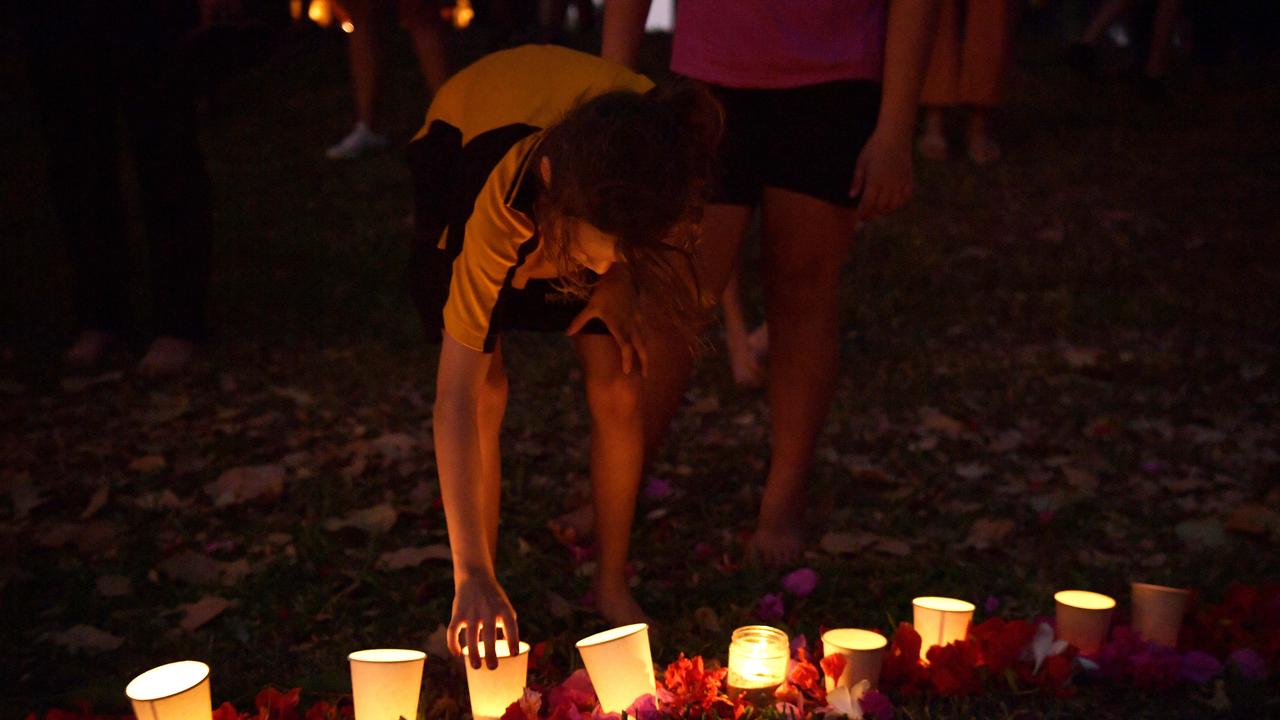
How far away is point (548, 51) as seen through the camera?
2.30 m

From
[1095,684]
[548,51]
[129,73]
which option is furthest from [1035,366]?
[129,73]

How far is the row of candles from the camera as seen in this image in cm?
186

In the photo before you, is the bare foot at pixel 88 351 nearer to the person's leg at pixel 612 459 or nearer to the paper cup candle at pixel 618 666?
the person's leg at pixel 612 459

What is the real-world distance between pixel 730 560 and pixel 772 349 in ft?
1.71

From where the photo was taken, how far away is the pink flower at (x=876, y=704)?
1.99 metres

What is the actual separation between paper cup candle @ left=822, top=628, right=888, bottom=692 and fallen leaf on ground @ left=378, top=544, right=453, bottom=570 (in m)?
1.12

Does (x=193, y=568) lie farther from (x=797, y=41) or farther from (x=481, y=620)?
(x=797, y=41)

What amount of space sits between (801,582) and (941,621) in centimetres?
52

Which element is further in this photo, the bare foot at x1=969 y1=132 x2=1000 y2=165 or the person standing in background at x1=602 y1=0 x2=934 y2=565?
the bare foot at x1=969 y1=132 x2=1000 y2=165

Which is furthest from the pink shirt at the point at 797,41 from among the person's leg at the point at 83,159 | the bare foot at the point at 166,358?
the bare foot at the point at 166,358

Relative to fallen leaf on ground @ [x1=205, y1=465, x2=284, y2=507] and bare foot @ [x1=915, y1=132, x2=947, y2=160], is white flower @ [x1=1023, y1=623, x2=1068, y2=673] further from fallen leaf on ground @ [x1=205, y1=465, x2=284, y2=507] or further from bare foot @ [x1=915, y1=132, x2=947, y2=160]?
bare foot @ [x1=915, y1=132, x2=947, y2=160]

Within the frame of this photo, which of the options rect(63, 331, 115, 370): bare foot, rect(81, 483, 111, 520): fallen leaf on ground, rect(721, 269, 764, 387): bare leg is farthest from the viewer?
rect(63, 331, 115, 370): bare foot

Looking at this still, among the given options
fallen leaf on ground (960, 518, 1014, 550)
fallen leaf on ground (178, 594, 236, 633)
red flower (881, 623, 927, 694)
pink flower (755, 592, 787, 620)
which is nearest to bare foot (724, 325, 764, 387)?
fallen leaf on ground (960, 518, 1014, 550)

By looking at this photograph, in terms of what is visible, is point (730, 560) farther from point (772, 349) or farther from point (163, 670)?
point (163, 670)
